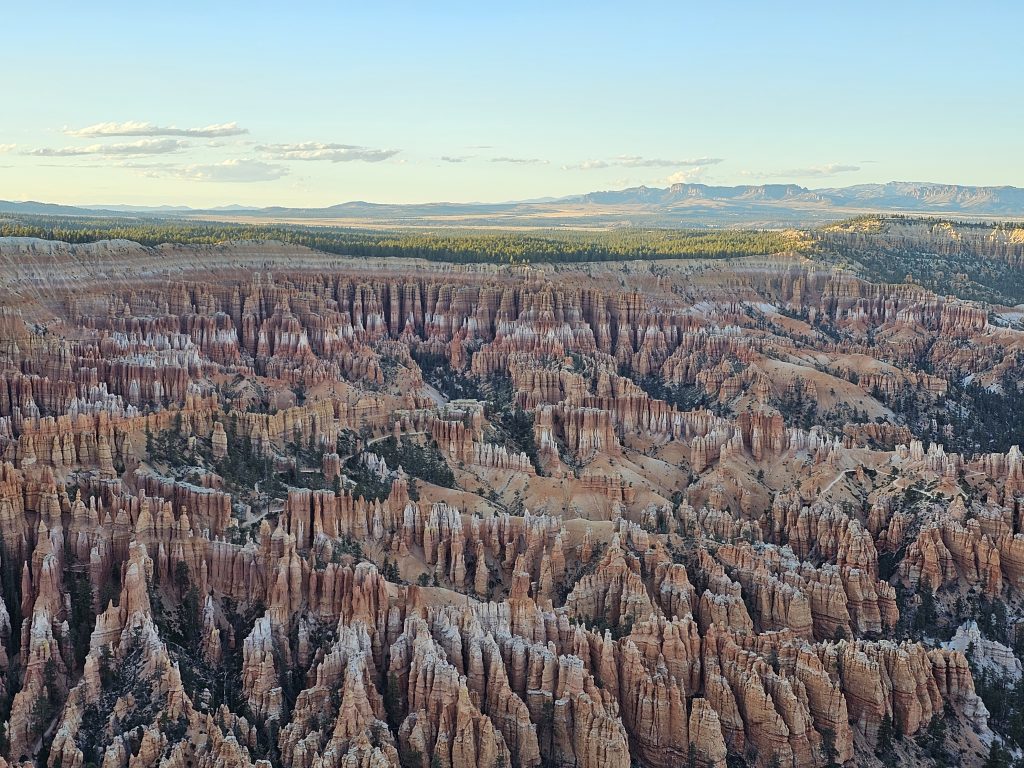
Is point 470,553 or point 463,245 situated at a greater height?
point 463,245

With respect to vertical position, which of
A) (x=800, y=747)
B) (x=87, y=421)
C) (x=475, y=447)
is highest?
(x=87, y=421)

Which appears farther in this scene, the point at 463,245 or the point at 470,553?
the point at 463,245

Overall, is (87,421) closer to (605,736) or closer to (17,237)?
(605,736)

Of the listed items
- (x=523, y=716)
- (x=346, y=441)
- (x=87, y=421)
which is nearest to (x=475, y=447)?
(x=346, y=441)

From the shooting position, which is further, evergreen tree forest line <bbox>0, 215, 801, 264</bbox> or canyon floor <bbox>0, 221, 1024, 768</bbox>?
evergreen tree forest line <bbox>0, 215, 801, 264</bbox>

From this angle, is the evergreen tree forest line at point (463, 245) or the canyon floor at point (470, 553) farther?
the evergreen tree forest line at point (463, 245)

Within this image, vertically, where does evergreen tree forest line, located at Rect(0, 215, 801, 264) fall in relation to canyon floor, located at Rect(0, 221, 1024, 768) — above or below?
above

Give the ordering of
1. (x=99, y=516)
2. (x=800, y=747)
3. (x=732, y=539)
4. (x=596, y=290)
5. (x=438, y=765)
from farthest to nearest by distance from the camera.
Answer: (x=596, y=290) < (x=732, y=539) < (x=99, y=516) < (x=800, y=747) < (x=438, y=765)

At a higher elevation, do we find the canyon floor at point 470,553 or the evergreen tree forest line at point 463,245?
the evergreen tree forest line at point 463,245
